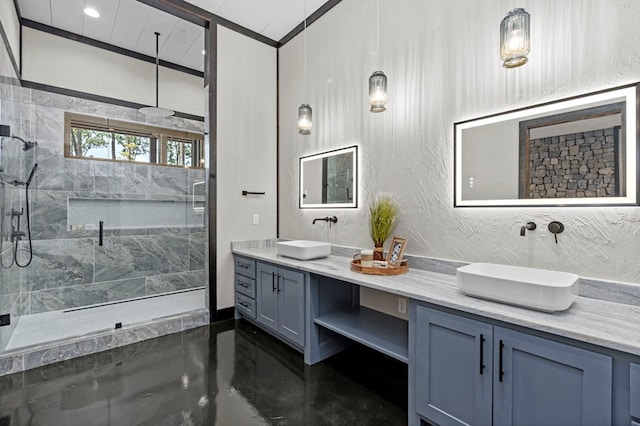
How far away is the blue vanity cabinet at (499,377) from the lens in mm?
1212

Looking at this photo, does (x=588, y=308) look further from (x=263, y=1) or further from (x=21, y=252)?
(x=21, y=252)

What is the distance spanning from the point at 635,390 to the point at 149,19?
4.74 meters

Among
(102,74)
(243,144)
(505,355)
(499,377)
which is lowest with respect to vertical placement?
(499,377)

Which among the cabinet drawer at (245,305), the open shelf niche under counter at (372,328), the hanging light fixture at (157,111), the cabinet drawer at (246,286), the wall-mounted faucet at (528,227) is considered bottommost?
the cabinet drawer at (245,305)

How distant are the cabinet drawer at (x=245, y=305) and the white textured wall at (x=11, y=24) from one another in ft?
10.3

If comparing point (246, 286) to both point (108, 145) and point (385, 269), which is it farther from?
point (108, 145)

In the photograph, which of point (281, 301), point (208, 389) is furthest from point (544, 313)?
point (208, 389)

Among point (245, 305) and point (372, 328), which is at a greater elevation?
point (372, 328)

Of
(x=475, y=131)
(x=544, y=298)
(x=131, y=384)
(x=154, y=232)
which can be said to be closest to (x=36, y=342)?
(x=131, y=384)

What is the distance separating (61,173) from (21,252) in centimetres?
95

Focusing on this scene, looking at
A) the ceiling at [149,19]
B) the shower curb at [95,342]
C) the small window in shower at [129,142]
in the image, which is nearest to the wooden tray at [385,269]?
the shower curb at [95,342]

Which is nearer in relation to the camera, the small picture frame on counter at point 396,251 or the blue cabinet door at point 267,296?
the small picture frame on counter at point 396,251

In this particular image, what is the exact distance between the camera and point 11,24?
301cm

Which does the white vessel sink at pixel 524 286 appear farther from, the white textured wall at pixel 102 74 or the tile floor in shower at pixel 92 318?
the white textured wall at pixel 102 74
